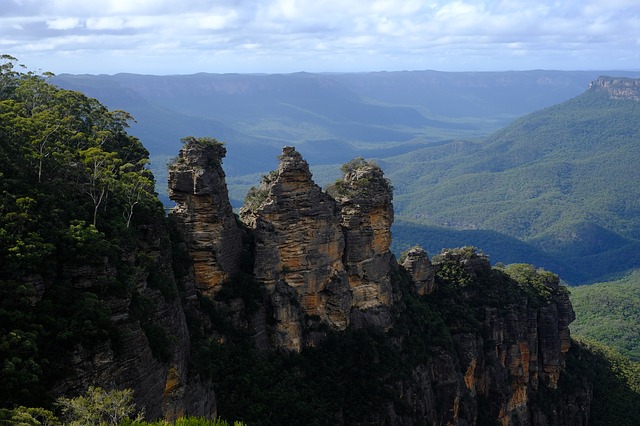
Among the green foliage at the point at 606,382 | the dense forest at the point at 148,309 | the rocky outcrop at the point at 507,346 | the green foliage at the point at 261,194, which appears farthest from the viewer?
the green foliage at the point at 606,382

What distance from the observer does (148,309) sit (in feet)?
83.9

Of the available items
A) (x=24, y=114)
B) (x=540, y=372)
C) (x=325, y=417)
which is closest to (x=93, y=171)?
(x=24, y=114)

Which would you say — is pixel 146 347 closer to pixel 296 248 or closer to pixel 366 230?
pixel 296 248

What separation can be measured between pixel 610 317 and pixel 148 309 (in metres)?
81.8

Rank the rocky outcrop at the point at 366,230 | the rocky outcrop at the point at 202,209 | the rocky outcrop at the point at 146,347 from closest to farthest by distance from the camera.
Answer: the rocky outcrop at the point at 146,347 → the rocky outcrop at the point at 202,209 → the rocky outcrop at the point at 366,230

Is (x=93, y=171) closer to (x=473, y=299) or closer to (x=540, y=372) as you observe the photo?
(x=473, y=299)

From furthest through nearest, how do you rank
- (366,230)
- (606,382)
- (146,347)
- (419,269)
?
(606,382) → (419,269) → (366,230) → (146,347)

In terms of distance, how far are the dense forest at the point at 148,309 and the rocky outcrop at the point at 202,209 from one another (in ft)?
4.16

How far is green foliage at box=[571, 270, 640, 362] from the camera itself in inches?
3430

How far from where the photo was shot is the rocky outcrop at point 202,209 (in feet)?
109

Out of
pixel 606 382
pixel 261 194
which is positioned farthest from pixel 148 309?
pixel 606 382

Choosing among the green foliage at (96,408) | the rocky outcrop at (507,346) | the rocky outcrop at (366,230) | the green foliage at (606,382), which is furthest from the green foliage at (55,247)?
the green foliage at (606,382)


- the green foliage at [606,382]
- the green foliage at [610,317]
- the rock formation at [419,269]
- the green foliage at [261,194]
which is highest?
the green foliage at [261,194]

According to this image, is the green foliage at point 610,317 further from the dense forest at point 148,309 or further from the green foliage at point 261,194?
the green foliage at point 261,194
